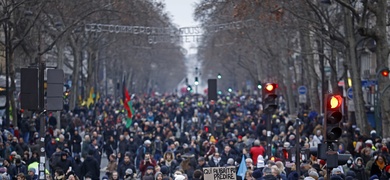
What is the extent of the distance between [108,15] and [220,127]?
13817 millimetres

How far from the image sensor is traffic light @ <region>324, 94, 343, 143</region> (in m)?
17.0

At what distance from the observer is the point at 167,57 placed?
134 meters

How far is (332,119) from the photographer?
17.0 meters

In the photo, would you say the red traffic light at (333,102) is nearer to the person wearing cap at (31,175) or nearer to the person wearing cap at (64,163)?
the person wearing cap at (31,175)

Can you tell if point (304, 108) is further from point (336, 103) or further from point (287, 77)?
point (336, 103)

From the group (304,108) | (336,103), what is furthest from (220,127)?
(336,103)

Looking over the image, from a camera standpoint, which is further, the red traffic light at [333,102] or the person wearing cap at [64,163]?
the person wearing cap at [64,163]

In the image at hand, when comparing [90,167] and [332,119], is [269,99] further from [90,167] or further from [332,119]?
[90,167]

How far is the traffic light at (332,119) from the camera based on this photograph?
55.8 ft

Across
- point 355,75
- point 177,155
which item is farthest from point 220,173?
point 355,75

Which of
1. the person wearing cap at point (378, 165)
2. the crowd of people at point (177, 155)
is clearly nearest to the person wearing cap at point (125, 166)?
the crowd of people at point (177, 155)

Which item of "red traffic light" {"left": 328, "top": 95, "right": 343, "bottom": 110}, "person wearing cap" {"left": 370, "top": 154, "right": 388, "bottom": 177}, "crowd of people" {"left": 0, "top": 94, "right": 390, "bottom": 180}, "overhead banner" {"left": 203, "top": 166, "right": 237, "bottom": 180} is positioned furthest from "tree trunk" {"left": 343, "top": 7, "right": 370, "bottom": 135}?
"red traffic light" {"left": 328, "top": 95, "right": 343, "bottom": 110}

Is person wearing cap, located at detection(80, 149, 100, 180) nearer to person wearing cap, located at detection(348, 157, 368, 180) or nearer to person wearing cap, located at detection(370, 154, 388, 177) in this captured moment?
person wearing cap, located at detection(348, 157, 368, 180)

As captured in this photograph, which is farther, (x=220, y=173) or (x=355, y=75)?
(x=355, y=75)
